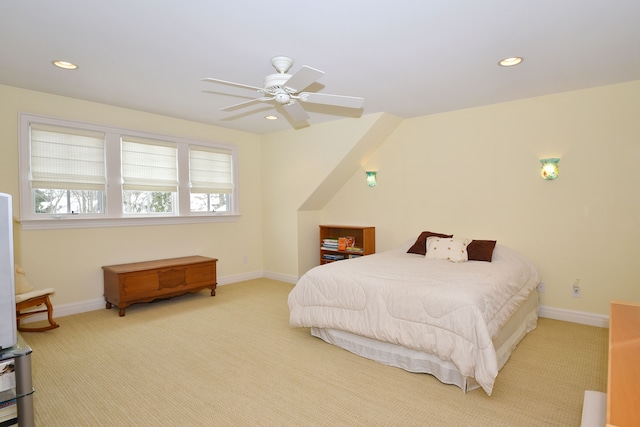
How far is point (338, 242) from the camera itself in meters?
5.40

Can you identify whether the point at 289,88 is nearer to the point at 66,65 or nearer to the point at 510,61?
the point at 510,61

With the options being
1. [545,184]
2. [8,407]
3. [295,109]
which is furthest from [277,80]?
[545,184]

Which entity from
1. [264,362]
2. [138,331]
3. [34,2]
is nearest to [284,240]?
[138,331]

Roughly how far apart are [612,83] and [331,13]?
3.05m

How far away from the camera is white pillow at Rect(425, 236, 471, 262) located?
150 inches

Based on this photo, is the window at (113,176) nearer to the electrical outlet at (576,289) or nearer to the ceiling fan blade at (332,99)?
the ceiling fan blade at (332,99)

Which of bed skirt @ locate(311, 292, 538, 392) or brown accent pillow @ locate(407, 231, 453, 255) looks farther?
brown accent pillow @ locate(407, 231, 453, 255)

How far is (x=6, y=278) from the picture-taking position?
174 centimetres

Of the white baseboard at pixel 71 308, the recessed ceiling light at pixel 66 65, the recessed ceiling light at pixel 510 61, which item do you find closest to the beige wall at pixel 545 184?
the recessed ceiling light at pixel 510 61

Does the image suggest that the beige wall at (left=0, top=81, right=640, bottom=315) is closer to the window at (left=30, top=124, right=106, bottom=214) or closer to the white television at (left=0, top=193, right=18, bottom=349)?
the window at (left=30, top=124, right=106, bottom=214)

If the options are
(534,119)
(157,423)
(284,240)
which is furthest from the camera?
(284,240)

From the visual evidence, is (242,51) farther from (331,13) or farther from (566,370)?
(566,370)

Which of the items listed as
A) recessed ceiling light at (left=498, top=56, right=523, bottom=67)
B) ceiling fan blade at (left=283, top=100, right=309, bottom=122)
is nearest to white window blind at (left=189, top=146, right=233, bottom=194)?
ceiling fan blade at (left=283, top=100, right=309, bottom=122)

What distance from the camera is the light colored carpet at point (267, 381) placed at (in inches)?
83.7
